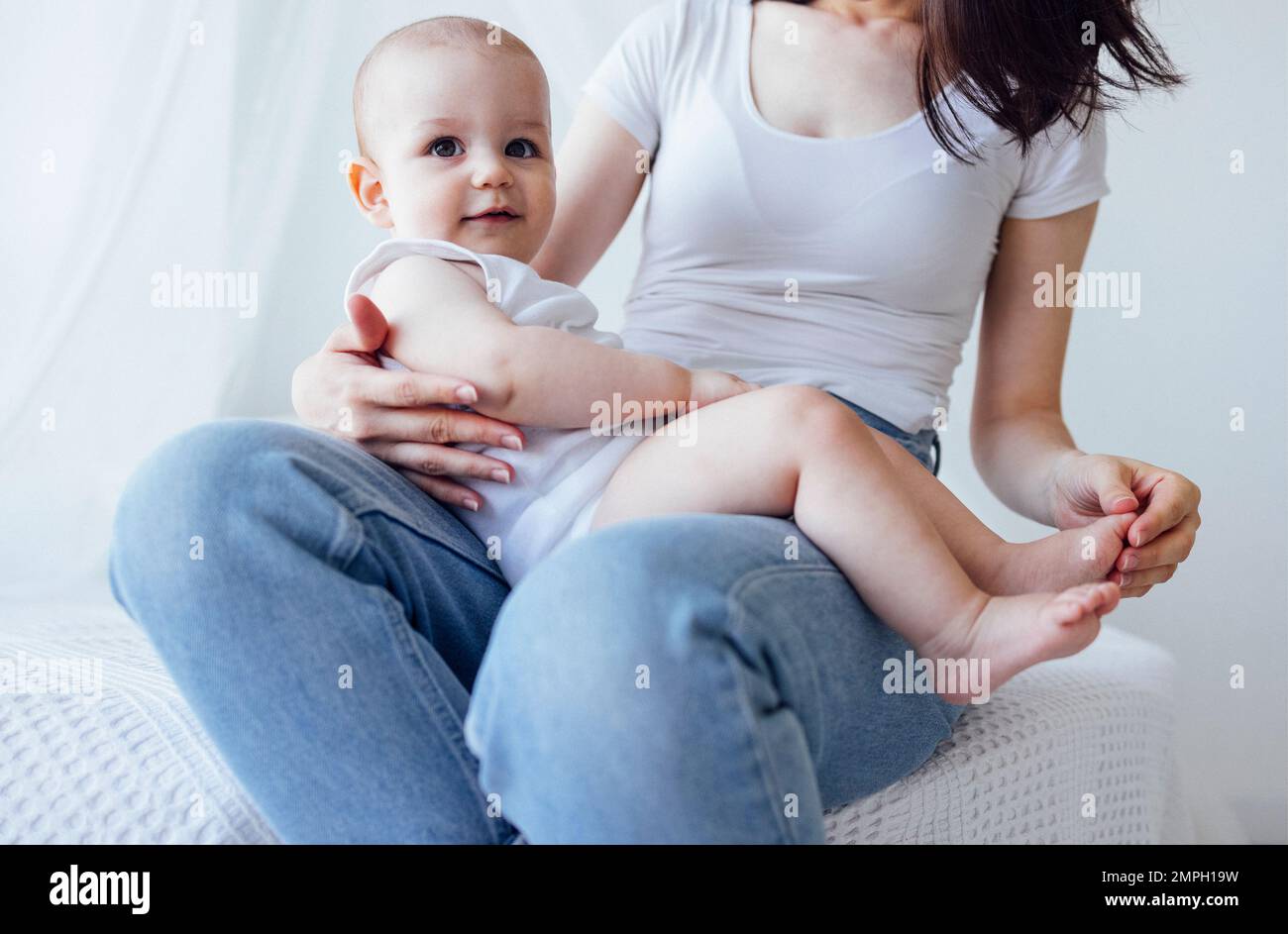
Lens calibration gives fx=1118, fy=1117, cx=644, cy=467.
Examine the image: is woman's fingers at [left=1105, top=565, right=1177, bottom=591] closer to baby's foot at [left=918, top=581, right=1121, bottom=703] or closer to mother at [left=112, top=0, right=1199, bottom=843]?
mother at [left=112, top=0, right=1199, bottom=843]

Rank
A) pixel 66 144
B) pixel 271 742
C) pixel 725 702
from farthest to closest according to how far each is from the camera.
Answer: pixel 66 144, pixel 271 742, pixel 725 702

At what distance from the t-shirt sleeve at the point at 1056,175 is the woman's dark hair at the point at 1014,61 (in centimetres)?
3

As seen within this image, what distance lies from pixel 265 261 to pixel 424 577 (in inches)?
47.3

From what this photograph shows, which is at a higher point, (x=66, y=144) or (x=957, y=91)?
(x=66, y=144)

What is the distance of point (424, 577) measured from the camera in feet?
2.61

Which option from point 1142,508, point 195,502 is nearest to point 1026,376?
point 1142,508

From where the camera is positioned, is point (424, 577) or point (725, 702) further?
point (424, 577)

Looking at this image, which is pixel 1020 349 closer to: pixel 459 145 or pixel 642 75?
pixel 642 75

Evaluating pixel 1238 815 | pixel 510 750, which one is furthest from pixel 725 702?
pixel 1238 815

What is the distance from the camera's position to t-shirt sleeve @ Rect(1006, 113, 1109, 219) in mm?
1181

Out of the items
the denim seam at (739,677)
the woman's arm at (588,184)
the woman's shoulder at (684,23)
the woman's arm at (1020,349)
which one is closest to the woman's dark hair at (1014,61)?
the woman's arm at (1020,349)

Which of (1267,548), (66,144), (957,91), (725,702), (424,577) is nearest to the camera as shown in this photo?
(725,702)

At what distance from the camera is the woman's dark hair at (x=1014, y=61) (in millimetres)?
1104
